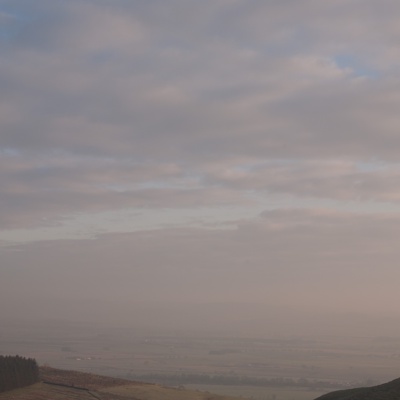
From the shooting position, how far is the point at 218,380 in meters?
110

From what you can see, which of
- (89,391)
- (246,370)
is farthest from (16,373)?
(246,370)

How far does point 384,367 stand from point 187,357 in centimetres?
5169

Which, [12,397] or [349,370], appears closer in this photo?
[12,397]

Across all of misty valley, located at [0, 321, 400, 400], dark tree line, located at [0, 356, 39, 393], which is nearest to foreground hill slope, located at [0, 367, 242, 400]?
dark tree line, located at [0, 356, 39, 393]

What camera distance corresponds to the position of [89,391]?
4844cm

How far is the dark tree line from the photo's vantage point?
4728 centimetres

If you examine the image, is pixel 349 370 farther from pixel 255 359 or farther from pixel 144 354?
pixel 144 354

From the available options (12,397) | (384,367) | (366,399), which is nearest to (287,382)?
(384,367)

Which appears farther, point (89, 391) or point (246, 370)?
Answer: point (246, 370)

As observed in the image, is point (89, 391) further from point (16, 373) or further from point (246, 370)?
point (246, 370)

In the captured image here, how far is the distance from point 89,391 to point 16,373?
517 centimetres

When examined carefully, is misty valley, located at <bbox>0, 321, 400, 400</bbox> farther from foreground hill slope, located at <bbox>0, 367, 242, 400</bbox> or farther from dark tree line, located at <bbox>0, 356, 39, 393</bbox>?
dark tree line, located at <bbox>0, 356, 39, 393</bbox>

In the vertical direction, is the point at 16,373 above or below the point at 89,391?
→ above

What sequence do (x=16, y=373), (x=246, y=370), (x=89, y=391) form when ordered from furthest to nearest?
(x=246, y=370) < (x=16, y=373) < (x=89, y=391)
